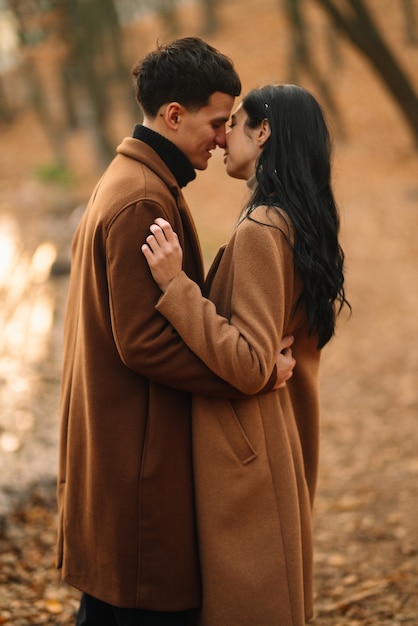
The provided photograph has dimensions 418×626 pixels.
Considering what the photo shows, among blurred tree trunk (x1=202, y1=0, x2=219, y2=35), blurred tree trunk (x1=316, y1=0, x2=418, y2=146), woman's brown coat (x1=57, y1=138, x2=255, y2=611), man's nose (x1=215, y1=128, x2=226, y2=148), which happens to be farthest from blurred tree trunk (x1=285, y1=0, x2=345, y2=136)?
blurred tree trunk (x1=202, y1=0, x2=219, y2=35)

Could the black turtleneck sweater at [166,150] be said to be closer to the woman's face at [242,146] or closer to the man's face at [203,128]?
the man's face at [203,128]

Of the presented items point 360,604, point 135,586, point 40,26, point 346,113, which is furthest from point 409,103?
point 346,113

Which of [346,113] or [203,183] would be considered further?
[346,113]

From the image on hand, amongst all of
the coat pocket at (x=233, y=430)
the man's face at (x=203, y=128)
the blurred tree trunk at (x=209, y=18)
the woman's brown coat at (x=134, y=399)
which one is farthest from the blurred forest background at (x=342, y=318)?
the blurred tree trunk at (x=209, y=18)

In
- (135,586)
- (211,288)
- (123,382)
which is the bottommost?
(135,586)

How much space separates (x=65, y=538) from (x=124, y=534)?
0.90ft

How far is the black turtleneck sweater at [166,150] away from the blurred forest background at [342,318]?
24.4 inches

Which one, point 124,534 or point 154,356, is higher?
point 154,356

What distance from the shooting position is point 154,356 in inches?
94.0

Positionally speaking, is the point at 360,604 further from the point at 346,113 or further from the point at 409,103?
the point at 346,113

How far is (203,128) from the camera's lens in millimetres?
2570

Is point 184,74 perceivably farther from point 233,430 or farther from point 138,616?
point 138,616

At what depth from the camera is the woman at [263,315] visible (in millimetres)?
2418

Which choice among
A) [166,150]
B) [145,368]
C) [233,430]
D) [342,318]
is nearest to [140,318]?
[145,368]
